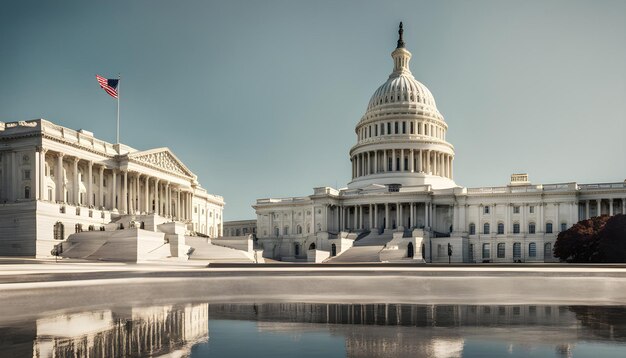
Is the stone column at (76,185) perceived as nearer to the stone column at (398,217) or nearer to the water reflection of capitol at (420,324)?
the stone column at (398,217)

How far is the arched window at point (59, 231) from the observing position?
81206 millimetres

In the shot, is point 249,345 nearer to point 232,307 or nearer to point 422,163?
point 232,307

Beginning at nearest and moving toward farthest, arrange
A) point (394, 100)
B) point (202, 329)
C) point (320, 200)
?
1. point (202, 329)
2. point (320, 200)
3. point (394, 100)

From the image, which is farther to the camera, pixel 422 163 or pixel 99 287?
pixel 422 163

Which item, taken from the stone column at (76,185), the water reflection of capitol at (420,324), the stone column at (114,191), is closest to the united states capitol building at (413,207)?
the stone column at (114,191)

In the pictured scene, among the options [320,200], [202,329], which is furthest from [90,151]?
[202,329]

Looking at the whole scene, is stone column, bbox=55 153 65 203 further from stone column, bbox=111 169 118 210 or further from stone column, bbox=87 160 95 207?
stone column, bbox=111 169 118 210

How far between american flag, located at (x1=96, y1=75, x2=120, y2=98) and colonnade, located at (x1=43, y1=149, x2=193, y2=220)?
12.3 meters

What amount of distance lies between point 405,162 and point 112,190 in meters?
69.8

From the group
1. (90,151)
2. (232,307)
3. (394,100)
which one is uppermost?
(394,100)

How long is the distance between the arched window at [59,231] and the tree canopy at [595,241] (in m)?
75.3

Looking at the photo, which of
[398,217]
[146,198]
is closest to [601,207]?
[398,217]

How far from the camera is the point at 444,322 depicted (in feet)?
66.1

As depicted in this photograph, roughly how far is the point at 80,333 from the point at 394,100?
134023 mm
